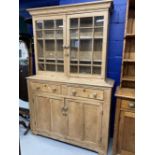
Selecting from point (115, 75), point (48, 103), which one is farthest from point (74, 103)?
point (115, 75)

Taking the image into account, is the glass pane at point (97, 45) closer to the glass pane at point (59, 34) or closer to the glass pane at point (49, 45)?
the glass pane at point (59, 34)

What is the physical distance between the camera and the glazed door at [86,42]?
5.89 ft

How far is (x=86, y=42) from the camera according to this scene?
1946 millimetres

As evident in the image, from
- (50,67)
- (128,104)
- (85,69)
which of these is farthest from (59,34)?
(128,104)

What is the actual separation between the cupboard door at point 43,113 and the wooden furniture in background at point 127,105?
96 centimetres

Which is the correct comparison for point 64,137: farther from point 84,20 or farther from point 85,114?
point 84,20

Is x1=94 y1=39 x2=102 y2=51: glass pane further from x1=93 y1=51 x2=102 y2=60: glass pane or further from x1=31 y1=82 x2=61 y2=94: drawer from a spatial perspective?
x1=31 y1=82 x2=61 y2=94: drawer

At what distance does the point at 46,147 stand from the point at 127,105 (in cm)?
127

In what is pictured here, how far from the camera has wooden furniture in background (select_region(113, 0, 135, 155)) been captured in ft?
5.48

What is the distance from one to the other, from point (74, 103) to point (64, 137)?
548 millimetres

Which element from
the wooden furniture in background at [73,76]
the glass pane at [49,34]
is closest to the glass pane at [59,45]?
the wooden furniture in background at [73,76]

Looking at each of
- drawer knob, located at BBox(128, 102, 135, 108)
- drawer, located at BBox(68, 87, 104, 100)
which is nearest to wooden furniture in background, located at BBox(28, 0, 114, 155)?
drawer, located at BBox(68, 87, 104, 100)

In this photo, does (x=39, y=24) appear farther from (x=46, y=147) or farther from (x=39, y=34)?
(x=46, y=147)

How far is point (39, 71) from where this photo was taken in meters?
2.23
